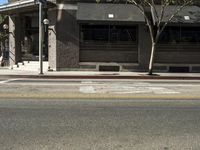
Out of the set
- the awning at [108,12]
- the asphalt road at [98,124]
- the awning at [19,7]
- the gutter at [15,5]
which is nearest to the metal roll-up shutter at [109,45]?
the awning at [108,12]

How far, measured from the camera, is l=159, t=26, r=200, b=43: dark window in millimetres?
31062

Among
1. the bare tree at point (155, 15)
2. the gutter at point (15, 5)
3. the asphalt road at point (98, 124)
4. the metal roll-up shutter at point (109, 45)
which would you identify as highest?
the gutter at point (15, 5)

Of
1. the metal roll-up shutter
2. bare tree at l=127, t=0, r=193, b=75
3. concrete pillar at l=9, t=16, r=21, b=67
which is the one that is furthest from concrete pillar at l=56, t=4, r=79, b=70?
concrete pillar at l=9, t=16, r=21, b=67

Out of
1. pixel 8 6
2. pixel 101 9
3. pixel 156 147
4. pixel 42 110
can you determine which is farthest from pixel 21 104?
pixel 8 6

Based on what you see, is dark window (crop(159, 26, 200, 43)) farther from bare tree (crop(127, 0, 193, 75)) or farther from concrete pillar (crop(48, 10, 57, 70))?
→ concrete pillar (crop(48, 10, 57, 70))

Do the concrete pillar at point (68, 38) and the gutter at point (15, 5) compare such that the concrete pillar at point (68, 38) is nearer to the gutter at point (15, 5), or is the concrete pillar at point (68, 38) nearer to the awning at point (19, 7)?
the awning at point (19, 7)


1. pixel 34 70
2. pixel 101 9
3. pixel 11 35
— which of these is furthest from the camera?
pixel 11 35

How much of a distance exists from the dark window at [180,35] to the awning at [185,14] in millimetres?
1306

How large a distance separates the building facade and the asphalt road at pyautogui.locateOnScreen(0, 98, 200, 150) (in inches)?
649

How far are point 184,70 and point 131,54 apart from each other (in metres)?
3.38

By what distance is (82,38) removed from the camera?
30.6 meters

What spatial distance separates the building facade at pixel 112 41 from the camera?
→ 30.2m

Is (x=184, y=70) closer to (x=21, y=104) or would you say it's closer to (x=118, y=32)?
(x=118, y=32)

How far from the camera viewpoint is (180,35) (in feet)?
102
